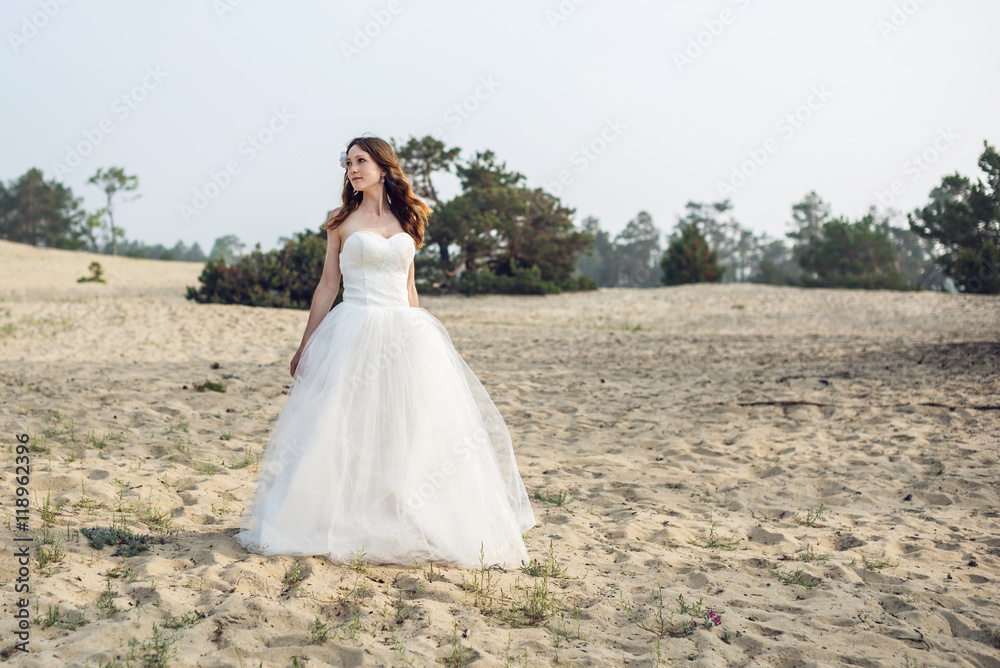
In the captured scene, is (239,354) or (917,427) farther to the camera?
(239,354)

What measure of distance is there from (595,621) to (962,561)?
7.49ft

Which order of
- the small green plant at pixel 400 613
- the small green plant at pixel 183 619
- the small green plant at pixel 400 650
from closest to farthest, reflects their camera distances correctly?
the small green plant at pixel 400 650 < the small green plant at pixel 183 619 < the small green plant at pixel 400 613

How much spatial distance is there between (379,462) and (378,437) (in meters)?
0.13

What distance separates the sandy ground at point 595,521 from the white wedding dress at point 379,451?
0.15 meters

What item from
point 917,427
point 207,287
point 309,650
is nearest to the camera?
point 309,650

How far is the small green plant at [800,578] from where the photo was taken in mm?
3376

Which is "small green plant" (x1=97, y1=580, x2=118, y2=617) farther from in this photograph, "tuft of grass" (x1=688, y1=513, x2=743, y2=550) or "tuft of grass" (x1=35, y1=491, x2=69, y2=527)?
"tuft of grass" (x1=688, y1=513, x2=743, y2=550)

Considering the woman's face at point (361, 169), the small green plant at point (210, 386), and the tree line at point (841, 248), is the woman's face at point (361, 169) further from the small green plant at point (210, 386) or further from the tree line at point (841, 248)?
the tree line at point (841, 248)

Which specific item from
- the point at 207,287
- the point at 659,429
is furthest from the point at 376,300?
the point at 207,287

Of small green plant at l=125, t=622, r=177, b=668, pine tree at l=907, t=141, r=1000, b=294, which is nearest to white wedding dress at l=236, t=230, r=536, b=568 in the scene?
small green plant at l=125, t=622, r=177, b=668

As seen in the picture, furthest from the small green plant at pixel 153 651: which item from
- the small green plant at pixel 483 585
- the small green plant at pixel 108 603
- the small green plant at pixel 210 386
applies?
the small green plant at pixel 210 386

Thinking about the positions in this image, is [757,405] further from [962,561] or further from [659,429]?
[962,561]

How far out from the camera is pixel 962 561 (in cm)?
367

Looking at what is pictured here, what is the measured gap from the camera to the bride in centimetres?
330
